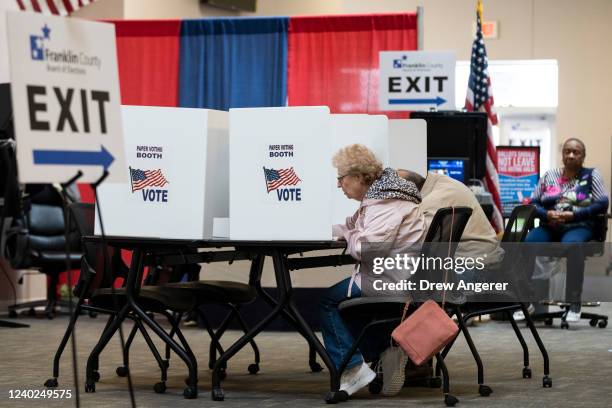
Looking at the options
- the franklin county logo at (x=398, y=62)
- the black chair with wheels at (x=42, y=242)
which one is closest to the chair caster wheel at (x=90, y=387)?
the black chair with wheels at (x=42, y=242)

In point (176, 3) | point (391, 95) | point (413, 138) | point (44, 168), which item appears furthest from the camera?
point (176, 3)

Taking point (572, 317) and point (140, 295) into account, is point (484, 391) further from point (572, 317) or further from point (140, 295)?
point (572, 317)

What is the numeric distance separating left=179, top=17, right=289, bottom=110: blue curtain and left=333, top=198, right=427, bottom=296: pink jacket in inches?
246

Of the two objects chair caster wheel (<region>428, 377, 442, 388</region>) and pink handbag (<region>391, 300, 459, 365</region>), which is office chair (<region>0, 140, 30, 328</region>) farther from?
pink handbag (<region>391, 300, 459, 365</region>)

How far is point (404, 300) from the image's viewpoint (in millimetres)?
4379

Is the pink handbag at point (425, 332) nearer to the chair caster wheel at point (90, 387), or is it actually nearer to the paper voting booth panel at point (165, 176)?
the paper voting booth panel at point (165, 176)

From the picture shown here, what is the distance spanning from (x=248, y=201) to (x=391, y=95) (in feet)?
14.1

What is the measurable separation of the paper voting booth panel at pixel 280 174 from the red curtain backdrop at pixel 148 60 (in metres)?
6.49

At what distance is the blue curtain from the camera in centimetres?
1067

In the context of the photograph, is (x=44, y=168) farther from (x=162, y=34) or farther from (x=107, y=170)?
(x=162, y=34)

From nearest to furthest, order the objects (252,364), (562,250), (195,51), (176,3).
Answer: (252,364)
(562,250)
(195,51)
(176,3)

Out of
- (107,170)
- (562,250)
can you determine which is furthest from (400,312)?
(562,250)

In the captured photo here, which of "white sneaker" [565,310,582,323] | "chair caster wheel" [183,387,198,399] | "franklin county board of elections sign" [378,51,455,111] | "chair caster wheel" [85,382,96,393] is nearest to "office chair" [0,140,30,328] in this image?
"franklin county board of elections sign" [378,51,455,111]

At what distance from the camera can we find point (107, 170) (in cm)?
314
